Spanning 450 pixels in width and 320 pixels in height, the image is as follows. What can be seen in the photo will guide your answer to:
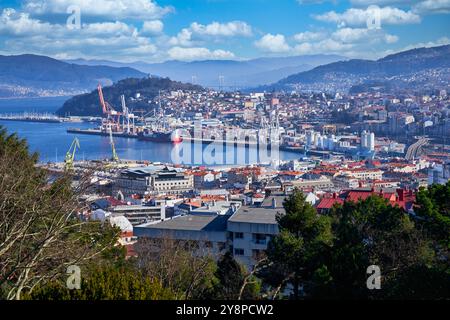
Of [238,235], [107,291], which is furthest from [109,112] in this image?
[107,291]

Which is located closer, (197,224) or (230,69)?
(197,224)

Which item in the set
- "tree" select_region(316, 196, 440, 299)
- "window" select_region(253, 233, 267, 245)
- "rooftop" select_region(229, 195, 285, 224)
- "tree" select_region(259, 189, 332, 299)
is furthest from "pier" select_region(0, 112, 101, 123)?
"tree" select_region(316, 196, 440, 299)

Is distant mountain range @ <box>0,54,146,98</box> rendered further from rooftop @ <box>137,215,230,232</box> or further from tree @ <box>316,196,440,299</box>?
tree @ <box>316,196,440,299</box>

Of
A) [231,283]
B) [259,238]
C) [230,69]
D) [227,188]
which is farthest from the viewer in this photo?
[230,69]

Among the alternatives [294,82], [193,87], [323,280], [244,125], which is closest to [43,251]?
[323,280]

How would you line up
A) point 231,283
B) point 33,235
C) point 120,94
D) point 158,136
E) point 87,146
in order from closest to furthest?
point 33,235 < point 231,283 < point 87,146 < point 158,136 < point 120,94

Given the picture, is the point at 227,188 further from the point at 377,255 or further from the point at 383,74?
the point at 383,74

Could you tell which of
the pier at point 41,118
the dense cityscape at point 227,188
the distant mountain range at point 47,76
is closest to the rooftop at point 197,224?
the dense cityscape at point 227,188
